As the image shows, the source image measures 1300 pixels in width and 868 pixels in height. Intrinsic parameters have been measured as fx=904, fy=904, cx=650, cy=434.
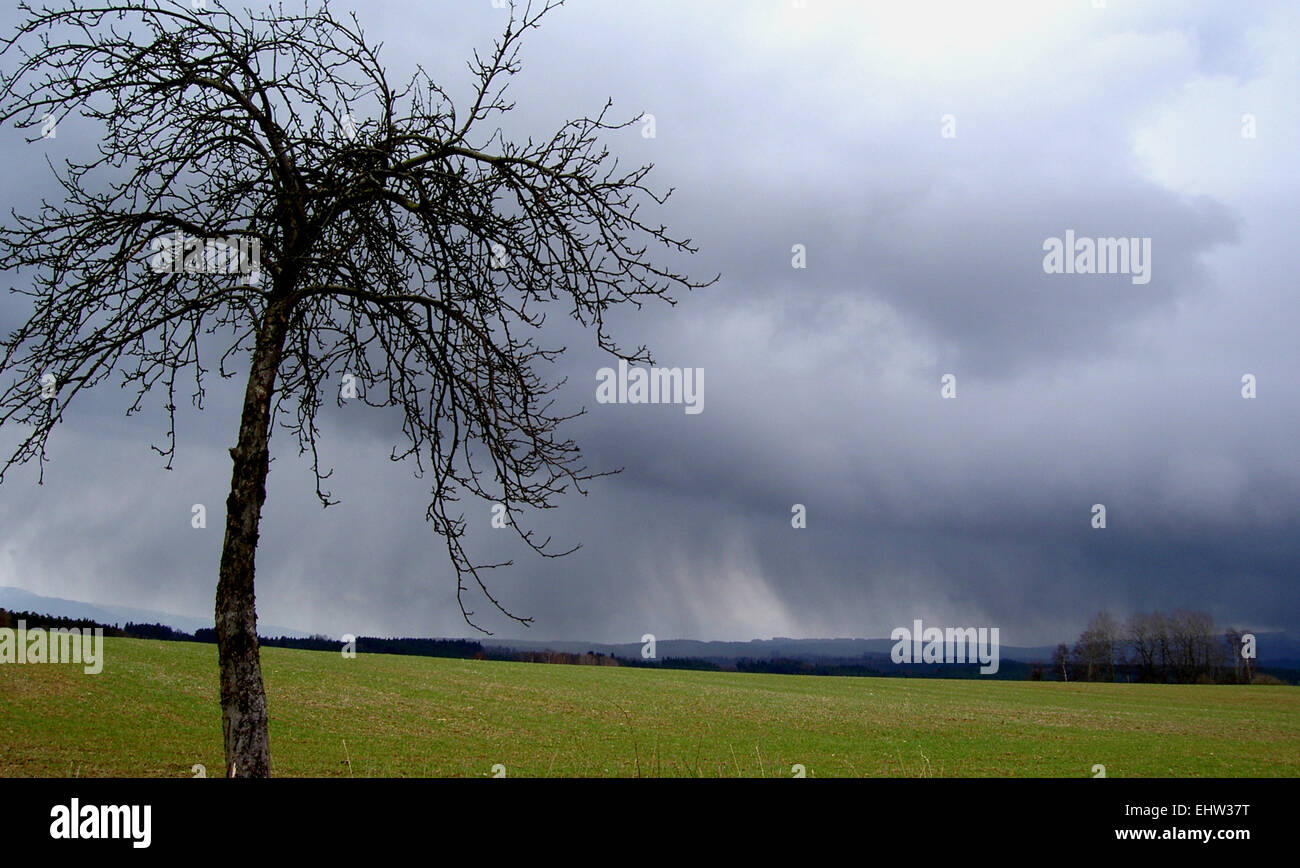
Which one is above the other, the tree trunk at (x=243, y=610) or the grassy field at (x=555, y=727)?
the tree trunk at (x=243, y=610)

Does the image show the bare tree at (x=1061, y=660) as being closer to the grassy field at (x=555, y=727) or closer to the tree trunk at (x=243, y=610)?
the grassy field at (x=555, y=727)

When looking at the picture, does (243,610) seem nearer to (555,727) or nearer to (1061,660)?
(555,727)

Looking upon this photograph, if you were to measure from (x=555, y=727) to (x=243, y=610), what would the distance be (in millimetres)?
31218

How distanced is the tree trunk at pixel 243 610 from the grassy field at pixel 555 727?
8.44 meters

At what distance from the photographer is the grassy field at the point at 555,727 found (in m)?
24.8

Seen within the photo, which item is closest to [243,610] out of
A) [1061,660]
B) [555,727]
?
[555,727]

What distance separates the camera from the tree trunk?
23.1ft

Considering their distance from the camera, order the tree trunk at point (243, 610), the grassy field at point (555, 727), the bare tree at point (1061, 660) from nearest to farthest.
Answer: the tree trunk at point (243, 610)
the grassy field at point (555, 727)
the bare tree at point (1061, 660)

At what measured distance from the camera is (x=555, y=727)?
3650 cm

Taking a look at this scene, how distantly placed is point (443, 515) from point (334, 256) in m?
2.42

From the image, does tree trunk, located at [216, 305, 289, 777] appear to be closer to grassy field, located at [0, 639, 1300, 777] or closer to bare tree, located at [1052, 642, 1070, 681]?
grassy field, located at [0, 639, 1300, 777]

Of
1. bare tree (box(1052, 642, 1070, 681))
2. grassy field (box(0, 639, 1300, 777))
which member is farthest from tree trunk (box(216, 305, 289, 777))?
bare tree (box(1052, 642, 1070, 681))

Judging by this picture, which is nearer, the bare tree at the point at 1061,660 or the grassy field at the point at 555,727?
the grassy field at the point at 555,727

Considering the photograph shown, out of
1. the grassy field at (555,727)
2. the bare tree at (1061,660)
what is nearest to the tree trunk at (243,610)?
the grassy field at (555,727)
